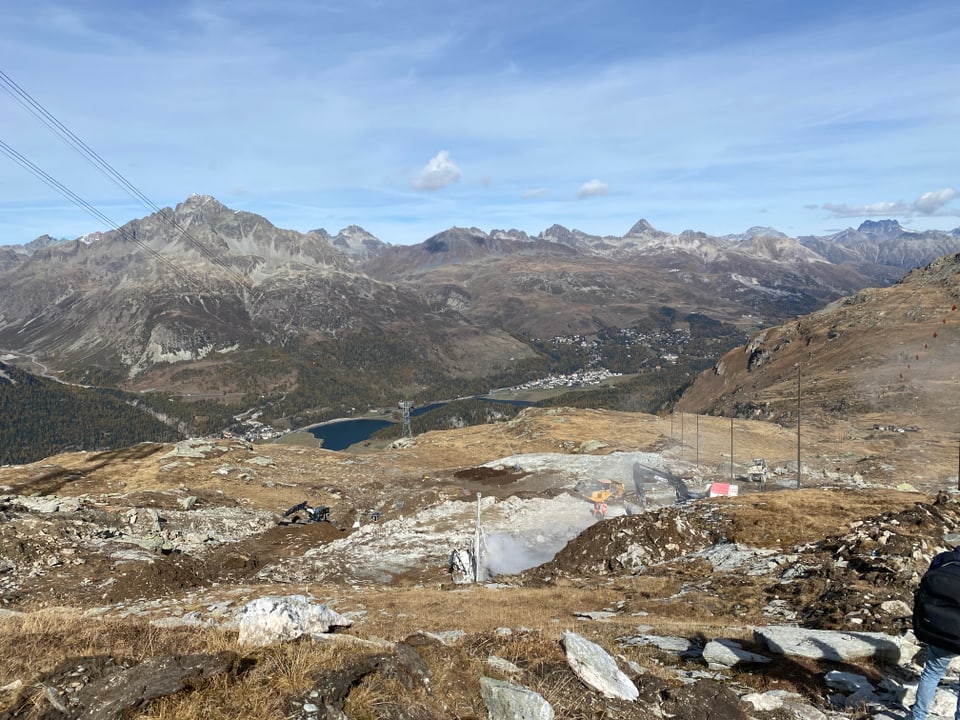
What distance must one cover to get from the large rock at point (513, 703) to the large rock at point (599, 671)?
165 cm

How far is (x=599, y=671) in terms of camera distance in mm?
10867

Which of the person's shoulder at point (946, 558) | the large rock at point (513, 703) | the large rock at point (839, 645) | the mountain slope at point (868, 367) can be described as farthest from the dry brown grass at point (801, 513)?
the mountain slope at point (868, 367)

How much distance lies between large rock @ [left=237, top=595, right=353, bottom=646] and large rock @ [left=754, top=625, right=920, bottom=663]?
11.2 meters

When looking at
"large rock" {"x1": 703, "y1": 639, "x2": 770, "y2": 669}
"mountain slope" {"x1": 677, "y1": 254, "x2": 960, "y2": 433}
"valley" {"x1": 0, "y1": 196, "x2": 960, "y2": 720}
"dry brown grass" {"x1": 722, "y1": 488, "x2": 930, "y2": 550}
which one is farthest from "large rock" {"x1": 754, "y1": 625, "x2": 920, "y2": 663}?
"mountain slope" {"x1": 677, "y1": 254, "x2": 960, "y2": 433}

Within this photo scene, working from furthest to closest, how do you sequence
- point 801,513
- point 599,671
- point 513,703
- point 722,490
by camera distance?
point 722,490 → point 801,513 → point 599,671 → point 513,703

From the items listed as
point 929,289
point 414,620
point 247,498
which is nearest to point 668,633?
point 414,620

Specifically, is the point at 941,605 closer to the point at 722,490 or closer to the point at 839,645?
the point at 839,645

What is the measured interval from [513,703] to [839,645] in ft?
29.5

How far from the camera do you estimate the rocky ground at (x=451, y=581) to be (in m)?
9.69

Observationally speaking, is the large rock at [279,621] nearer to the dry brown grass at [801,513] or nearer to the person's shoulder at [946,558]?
the person's shoulder at [946,558]

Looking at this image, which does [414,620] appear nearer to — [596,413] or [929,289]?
[596,413]

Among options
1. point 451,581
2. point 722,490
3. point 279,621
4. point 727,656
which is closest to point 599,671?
point 727,656

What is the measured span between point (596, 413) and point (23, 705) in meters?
107

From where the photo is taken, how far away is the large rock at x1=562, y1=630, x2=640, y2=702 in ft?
34.8
